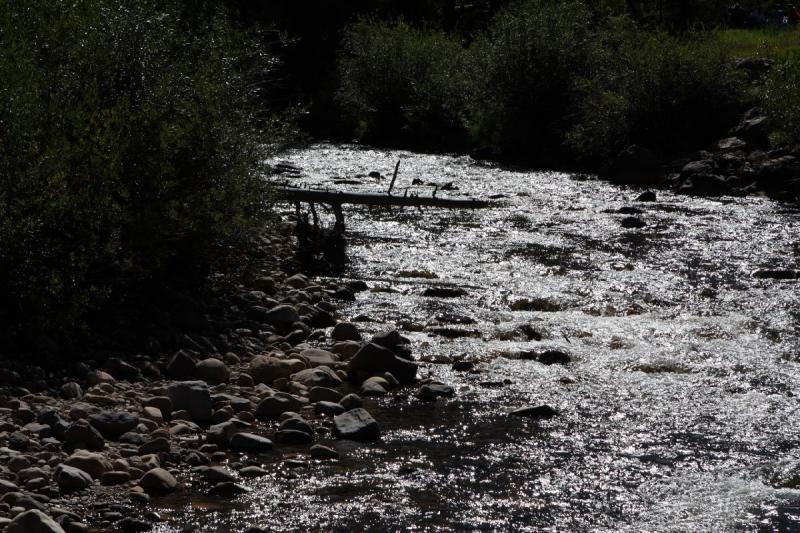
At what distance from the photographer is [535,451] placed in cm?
897

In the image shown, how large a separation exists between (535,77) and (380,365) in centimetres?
2427

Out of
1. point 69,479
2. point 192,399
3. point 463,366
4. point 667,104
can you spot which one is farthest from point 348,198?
point 667,104

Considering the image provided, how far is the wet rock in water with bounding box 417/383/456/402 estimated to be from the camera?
10.3 m

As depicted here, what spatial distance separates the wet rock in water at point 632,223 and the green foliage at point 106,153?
958cm

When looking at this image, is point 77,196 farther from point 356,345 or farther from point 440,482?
point 440,482

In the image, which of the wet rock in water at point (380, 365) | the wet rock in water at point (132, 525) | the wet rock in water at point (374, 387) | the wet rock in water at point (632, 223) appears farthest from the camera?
the wet rock in water at point (632, 223)

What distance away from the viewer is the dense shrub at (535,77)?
33.6 meters

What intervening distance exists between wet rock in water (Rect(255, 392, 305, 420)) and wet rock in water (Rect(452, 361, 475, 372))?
225cm

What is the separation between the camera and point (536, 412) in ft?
32.6

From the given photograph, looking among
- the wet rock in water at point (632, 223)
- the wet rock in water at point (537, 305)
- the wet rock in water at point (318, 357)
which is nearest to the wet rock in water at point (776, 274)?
the wet rock in water at point (537, 305)

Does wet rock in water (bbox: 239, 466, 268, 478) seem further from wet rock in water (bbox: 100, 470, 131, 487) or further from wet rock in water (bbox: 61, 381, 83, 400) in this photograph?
wet rock in water (bbox: 61, 381, 83, 400)

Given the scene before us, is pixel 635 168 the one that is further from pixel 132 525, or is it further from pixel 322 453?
pixel 132 525

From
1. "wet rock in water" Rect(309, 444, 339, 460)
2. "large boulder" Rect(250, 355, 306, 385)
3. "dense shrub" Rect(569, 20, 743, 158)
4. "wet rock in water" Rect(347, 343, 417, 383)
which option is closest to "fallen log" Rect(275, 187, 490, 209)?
"wet rock in water" Rect(347, 343, 417, 383)

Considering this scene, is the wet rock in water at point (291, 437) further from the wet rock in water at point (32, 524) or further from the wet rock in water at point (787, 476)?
the wet rock in water at point (787, 476)
